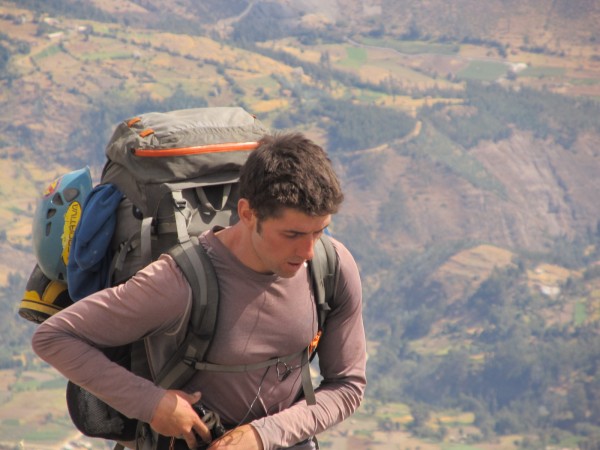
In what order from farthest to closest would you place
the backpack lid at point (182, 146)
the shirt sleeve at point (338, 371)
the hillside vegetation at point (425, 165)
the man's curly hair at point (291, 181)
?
the hillside vegetation at point (425, 165) → the backpack lid at point (182, 146) → the shirt sleeve at point (338, 371) → the man's curly hair at point (291, 181)

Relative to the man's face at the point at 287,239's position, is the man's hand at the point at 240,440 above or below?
below

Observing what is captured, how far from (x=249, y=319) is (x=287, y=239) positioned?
315 mm

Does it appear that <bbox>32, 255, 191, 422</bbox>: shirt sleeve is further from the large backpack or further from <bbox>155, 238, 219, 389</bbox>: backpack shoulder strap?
the large backpack

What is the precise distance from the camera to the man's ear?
3216mm

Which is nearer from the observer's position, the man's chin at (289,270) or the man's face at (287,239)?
the man's face at (287,239)

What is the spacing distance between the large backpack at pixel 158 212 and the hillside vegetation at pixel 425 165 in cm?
10055

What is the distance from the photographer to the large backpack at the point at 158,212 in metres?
3.47

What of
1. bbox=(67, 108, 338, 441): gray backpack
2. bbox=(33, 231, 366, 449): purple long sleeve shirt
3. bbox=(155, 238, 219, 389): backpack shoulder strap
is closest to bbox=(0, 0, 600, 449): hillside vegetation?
bbox=(67, 108, 338, 441): gray backpack

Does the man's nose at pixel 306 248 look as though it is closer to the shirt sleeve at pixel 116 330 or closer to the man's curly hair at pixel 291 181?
the man's curly hair at pixel 291 181

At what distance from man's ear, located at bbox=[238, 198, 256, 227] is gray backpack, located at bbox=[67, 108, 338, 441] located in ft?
0.59

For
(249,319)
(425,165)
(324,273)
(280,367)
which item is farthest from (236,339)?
(425,165)

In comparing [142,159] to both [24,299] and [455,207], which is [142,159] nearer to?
[24,299]

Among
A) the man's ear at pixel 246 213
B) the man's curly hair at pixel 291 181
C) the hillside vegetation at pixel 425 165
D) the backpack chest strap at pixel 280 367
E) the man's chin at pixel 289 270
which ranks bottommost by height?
the hillside vegetation at pixel 425 165

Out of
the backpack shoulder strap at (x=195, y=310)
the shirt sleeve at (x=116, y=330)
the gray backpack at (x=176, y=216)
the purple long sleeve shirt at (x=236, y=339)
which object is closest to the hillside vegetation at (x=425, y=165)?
the gray backpack at (x=176, y=216)
